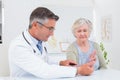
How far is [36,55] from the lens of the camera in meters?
1.47

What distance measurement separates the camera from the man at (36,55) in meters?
1.35

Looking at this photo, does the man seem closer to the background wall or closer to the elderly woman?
the elderly woman

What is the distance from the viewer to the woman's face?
2.04 meters

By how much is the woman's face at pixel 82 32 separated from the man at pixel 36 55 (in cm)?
49

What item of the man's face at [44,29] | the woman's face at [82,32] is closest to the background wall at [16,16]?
the woman's face at [82,32]

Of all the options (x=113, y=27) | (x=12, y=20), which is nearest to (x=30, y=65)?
(x=113, y=27)

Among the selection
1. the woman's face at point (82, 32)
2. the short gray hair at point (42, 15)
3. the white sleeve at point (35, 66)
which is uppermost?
the short gray hair at point (42, 15)

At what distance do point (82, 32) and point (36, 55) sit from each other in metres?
0.71

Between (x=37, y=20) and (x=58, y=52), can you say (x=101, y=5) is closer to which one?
(x=58, y=52)

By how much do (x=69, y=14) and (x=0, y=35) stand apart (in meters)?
1.34

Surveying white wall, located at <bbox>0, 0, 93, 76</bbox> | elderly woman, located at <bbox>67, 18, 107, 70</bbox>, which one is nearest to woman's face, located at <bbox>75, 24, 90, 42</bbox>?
elderly woman, located at <bbox>67, 18, 107, 70</bbox>

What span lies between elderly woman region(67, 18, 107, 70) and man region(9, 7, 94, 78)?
0.34 meters

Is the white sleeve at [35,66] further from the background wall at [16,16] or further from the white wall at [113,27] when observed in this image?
the background wall at [16,16]

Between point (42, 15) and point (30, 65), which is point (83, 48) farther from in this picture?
point (30, 65)
